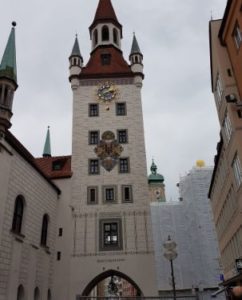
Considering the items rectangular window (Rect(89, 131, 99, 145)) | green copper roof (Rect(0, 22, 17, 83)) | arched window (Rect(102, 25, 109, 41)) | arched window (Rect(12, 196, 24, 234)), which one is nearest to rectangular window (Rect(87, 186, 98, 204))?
rectangular window (Rect(89, 131, 99, 145))

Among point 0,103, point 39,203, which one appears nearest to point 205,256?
point 39,203

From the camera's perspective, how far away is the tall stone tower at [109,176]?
2503 cm

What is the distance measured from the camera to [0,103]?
52.2 feet

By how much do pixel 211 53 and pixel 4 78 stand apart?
34.3 feet

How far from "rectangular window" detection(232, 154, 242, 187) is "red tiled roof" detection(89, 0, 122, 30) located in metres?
27.7

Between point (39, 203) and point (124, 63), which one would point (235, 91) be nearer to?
point (39, 203)

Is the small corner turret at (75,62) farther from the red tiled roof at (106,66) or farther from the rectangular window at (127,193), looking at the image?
the rectangular window at (127,193)

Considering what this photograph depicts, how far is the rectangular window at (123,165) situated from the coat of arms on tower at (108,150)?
1.44ft

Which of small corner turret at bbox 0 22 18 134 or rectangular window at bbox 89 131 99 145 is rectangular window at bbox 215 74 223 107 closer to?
small corner turret at bbox 0 22 18 134

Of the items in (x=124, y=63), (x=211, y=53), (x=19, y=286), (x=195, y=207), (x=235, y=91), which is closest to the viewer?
(x=235, y=91)

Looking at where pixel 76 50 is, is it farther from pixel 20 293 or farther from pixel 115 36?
pixel 20 293

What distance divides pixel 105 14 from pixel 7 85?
26.7 meters

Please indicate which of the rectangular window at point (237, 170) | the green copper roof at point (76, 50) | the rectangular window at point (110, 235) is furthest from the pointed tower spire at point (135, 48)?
the rectangular window at point (237, 170)

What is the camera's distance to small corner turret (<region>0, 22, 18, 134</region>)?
1585cm
